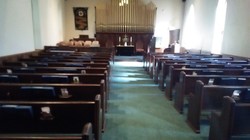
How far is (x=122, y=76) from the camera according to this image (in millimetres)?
6082

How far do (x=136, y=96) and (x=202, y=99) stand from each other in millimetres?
1742

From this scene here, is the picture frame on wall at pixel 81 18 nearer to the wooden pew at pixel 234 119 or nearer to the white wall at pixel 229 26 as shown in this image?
the white wall at pixel 229 26

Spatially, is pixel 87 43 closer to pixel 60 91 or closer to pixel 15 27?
pixel 15 27

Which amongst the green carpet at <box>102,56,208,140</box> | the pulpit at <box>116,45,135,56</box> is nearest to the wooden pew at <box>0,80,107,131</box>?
the green carpet at <box>102,56,208,140</box>

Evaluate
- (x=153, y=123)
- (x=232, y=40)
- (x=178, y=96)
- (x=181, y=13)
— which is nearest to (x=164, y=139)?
(x=153, y=123)

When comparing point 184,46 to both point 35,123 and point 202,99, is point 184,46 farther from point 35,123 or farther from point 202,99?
point 35,123

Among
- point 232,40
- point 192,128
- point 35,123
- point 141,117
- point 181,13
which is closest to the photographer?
point 35,123

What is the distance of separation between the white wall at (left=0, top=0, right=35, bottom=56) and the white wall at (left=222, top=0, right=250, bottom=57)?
6.05 m

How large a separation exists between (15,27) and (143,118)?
3.98 metres

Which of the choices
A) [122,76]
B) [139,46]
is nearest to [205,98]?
[122,76]

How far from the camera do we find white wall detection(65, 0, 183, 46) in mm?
11883

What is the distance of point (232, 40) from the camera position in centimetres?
637

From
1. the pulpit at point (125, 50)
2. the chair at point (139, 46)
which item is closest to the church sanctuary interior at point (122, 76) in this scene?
the pulpit at point (125, 50)

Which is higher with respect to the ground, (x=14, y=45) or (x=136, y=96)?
(x=14, y=45)
